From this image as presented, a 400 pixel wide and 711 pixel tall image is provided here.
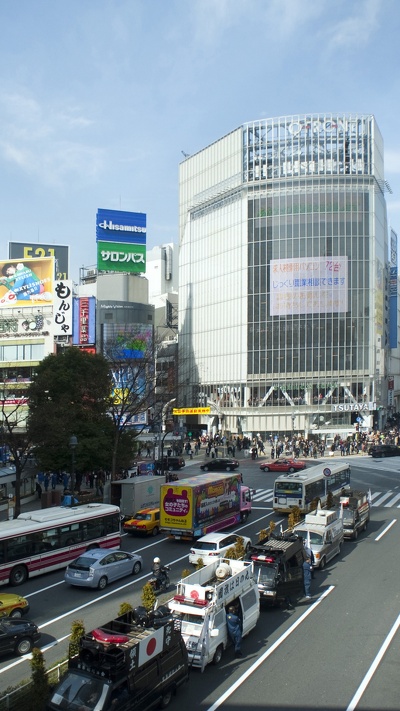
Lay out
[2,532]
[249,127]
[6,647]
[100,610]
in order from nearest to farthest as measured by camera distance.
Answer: [6,647]
[100,610]
[2,532]
[249,127]

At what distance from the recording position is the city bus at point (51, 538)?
22.8m

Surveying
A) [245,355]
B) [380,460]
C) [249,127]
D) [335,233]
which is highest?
[249,127]

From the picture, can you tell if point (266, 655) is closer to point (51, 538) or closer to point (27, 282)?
point (51, 538)

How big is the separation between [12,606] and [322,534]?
36.5ft

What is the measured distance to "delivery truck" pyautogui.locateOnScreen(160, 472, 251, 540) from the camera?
28375mm

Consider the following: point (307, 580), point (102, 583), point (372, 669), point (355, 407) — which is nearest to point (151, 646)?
point (372, 669)

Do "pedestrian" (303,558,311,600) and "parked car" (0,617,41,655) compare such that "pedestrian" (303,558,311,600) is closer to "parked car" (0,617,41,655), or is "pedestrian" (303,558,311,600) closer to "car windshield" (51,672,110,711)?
"parked car" (0,617,41,655)

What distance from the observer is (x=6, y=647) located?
1593 centimetres

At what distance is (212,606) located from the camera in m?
15.4

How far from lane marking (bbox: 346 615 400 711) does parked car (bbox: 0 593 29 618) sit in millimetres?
9414

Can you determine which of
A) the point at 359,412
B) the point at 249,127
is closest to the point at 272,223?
the point at 249,127

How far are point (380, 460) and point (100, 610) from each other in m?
42.4

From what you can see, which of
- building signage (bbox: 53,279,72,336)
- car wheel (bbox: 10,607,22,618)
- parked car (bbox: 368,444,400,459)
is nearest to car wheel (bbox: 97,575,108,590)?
car wheel (bbox: 10,607,22,618)

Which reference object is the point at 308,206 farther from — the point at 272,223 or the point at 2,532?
the point at 2,532
